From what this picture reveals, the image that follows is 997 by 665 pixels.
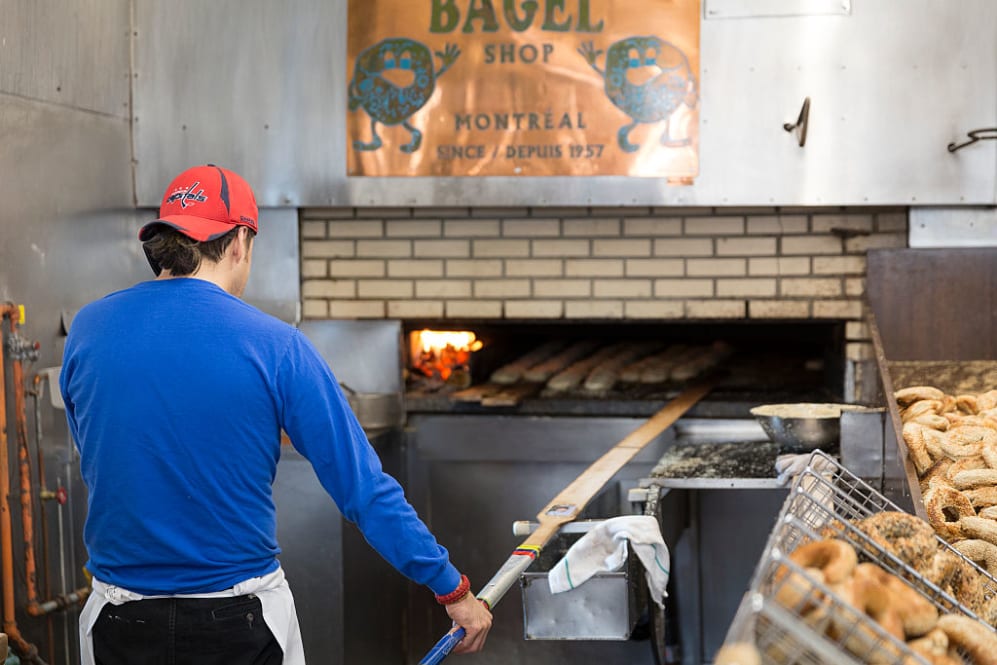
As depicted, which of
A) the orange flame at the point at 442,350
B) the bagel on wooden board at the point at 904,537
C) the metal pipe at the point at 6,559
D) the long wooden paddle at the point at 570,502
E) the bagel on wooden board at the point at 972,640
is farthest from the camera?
the orange flame at the point at 442,350

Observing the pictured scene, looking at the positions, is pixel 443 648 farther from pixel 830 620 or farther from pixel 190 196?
pixel 190 196

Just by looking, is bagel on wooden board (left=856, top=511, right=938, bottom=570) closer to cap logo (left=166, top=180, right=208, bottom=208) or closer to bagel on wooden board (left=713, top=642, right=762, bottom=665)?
bagel on wooden board (left=713, top=642, right=762, bottom=665)

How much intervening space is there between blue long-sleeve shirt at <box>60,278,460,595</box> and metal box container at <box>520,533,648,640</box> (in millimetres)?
662

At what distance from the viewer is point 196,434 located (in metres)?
2.04

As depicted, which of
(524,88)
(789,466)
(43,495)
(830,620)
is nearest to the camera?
(830,620)

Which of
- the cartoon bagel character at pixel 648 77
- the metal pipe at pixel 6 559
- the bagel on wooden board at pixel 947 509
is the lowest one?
the metal pipe at pixel 6 559

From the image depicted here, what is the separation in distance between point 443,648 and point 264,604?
0.37 meters

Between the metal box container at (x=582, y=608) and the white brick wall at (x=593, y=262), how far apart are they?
206 cm

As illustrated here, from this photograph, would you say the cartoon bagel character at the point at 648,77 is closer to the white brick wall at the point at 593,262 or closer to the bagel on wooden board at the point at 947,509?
the white brick wall at the point at 593,262

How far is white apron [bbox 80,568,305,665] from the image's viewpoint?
2.12 m

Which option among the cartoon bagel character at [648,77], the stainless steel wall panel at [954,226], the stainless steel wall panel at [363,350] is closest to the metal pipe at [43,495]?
the stainless steel wall panel at [363,350]

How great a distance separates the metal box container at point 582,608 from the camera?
8.91 ft

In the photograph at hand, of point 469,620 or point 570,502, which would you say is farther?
point 570,502

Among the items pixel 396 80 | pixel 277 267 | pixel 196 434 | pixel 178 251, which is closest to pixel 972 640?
pixel 196 434
